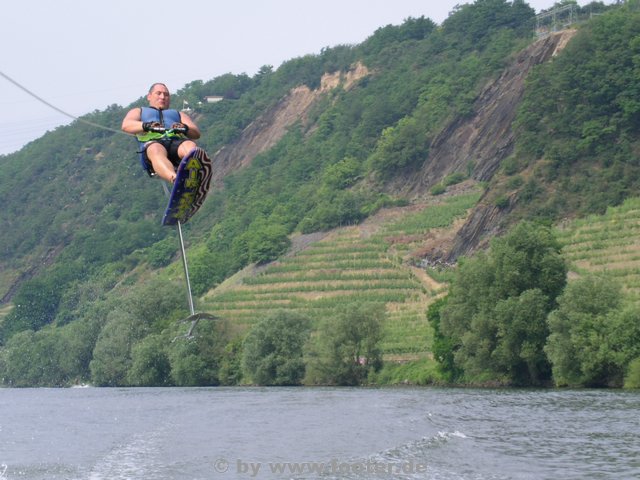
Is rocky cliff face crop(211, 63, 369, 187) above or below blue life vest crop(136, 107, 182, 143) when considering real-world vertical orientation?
above

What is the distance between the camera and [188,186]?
16.6 meters

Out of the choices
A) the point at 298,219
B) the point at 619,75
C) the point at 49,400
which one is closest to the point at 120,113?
the point at 298,219

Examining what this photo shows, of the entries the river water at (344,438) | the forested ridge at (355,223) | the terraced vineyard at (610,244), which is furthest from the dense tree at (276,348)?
the terraced vineyard at (610,244)

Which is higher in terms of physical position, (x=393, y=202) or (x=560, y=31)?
(x=560, y=31)

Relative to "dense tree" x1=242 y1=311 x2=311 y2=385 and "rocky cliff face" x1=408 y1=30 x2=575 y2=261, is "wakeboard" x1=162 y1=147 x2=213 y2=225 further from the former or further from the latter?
"rocky cliff face" x1=408 y1=30 x2=575 y2=261

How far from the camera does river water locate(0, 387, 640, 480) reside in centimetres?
2742

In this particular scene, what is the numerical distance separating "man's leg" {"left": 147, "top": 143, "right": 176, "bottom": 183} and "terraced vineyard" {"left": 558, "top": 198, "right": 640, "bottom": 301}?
44870mm

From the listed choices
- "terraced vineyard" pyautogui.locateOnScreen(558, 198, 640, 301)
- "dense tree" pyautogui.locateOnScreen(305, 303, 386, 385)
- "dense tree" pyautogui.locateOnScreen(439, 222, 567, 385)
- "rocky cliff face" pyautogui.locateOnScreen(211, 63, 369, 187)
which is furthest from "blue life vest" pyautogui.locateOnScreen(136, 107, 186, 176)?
"rocky cliff face" pyautogui.locateOnScreen(211, 63, 369, 187)

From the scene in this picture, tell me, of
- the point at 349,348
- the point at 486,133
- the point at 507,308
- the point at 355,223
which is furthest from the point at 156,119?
the point at 486,133

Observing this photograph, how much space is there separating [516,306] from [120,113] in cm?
14935

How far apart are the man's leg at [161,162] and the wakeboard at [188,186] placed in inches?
7.7

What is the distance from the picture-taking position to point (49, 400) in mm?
61156

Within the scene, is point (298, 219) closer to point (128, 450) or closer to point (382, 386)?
point (382, 386)

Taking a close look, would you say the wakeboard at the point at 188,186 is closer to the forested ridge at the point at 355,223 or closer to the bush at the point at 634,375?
the forested ridge at the point at 355,223
